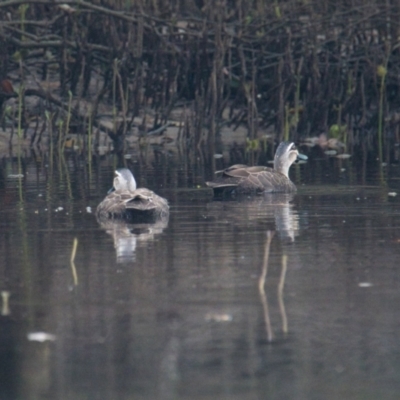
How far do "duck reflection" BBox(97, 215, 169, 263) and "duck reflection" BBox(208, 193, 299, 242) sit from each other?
23.3 inches

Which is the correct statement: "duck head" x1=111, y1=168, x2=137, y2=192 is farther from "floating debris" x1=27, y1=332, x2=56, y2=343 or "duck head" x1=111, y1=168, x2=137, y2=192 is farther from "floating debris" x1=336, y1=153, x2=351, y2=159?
"floating debris" x1=336, y1=153, x2=351, y2=159

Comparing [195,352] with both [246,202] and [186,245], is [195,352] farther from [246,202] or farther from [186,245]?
[246,202]

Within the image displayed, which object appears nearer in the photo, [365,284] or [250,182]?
[365,284]

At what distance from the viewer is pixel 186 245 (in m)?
8.23

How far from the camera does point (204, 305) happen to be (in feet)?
20.6

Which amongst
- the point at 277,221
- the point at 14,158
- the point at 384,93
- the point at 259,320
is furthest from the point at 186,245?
the point at 384,93

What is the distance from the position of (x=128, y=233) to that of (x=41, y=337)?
3198mm

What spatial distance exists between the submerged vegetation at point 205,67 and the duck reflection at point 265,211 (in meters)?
6.80

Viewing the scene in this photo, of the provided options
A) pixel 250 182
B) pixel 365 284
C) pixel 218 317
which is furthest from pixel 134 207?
pixel 218 317

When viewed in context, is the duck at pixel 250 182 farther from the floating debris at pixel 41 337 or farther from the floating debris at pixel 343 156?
the floating debris at pixel 41 337

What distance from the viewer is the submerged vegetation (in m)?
18.8

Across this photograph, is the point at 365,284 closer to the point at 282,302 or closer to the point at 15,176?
the point at 282,302

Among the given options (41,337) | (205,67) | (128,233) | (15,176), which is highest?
(205,67)

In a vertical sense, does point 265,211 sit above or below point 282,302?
above
